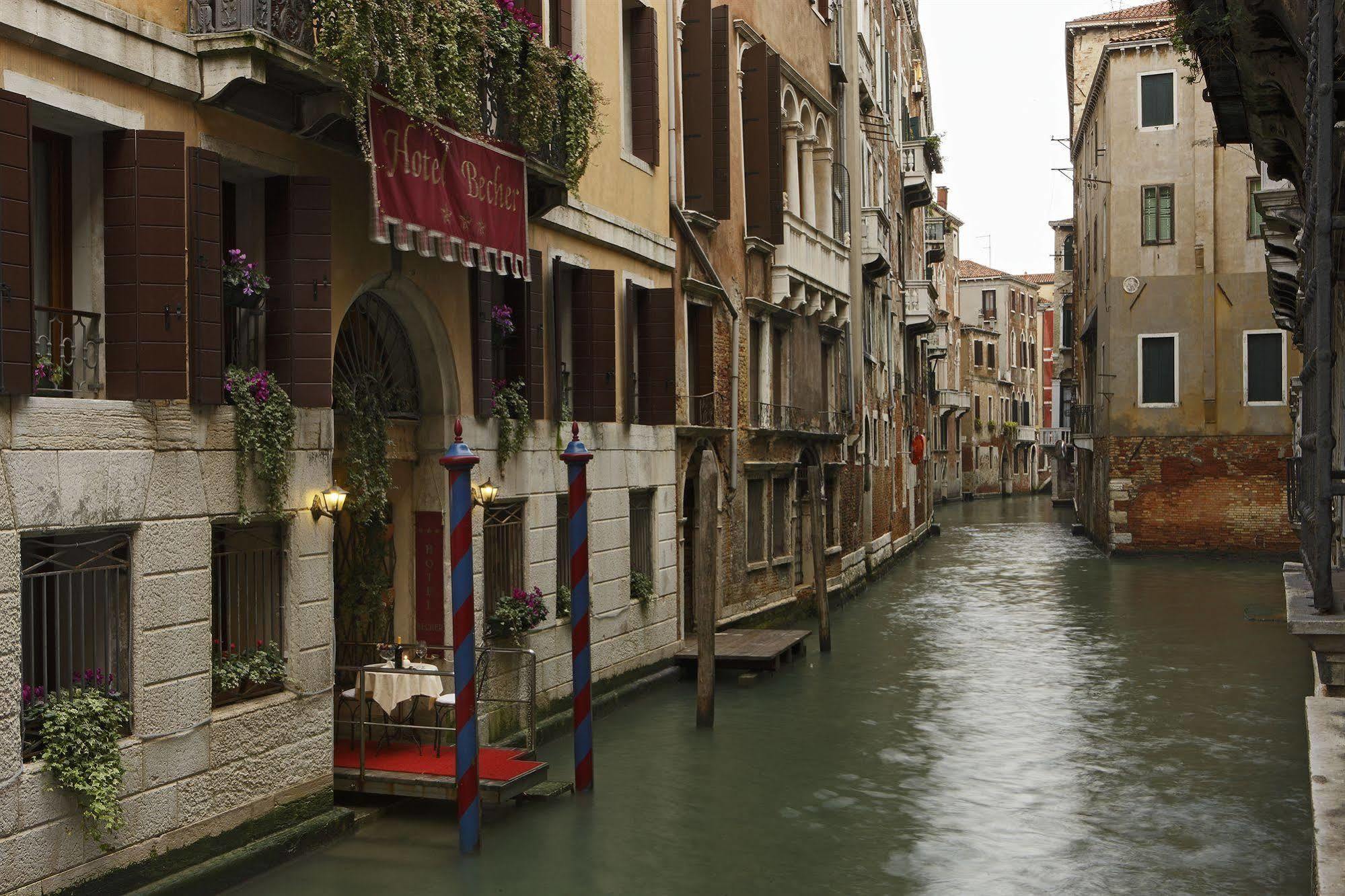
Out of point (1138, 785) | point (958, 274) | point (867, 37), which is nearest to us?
point (1138, 785)

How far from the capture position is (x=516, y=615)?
11.7 metres

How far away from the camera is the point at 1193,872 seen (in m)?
8.92

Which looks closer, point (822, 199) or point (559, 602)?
point (559, 602)

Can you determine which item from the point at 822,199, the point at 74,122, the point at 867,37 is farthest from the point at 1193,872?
the point at 867,37

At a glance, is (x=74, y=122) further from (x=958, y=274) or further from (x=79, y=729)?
(x=958, y=274)

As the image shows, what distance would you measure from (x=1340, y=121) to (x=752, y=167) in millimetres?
12493

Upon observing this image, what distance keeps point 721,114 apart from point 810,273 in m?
5.50

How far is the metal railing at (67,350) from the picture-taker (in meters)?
7.15

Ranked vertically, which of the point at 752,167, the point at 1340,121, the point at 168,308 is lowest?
the point at 168,308

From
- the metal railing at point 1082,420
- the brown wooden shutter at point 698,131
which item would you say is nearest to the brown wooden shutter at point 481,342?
the brown wooden shutter at point 698,131

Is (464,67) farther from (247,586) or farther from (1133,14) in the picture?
(1133,14)

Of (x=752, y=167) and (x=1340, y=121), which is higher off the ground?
(x=752, y=167)

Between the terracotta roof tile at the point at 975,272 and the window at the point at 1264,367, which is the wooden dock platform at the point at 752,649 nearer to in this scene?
the window at the point at 1264,367

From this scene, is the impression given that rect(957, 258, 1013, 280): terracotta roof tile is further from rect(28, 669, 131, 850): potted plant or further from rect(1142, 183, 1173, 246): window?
rect(28, 669, 131, 850): potted plant
